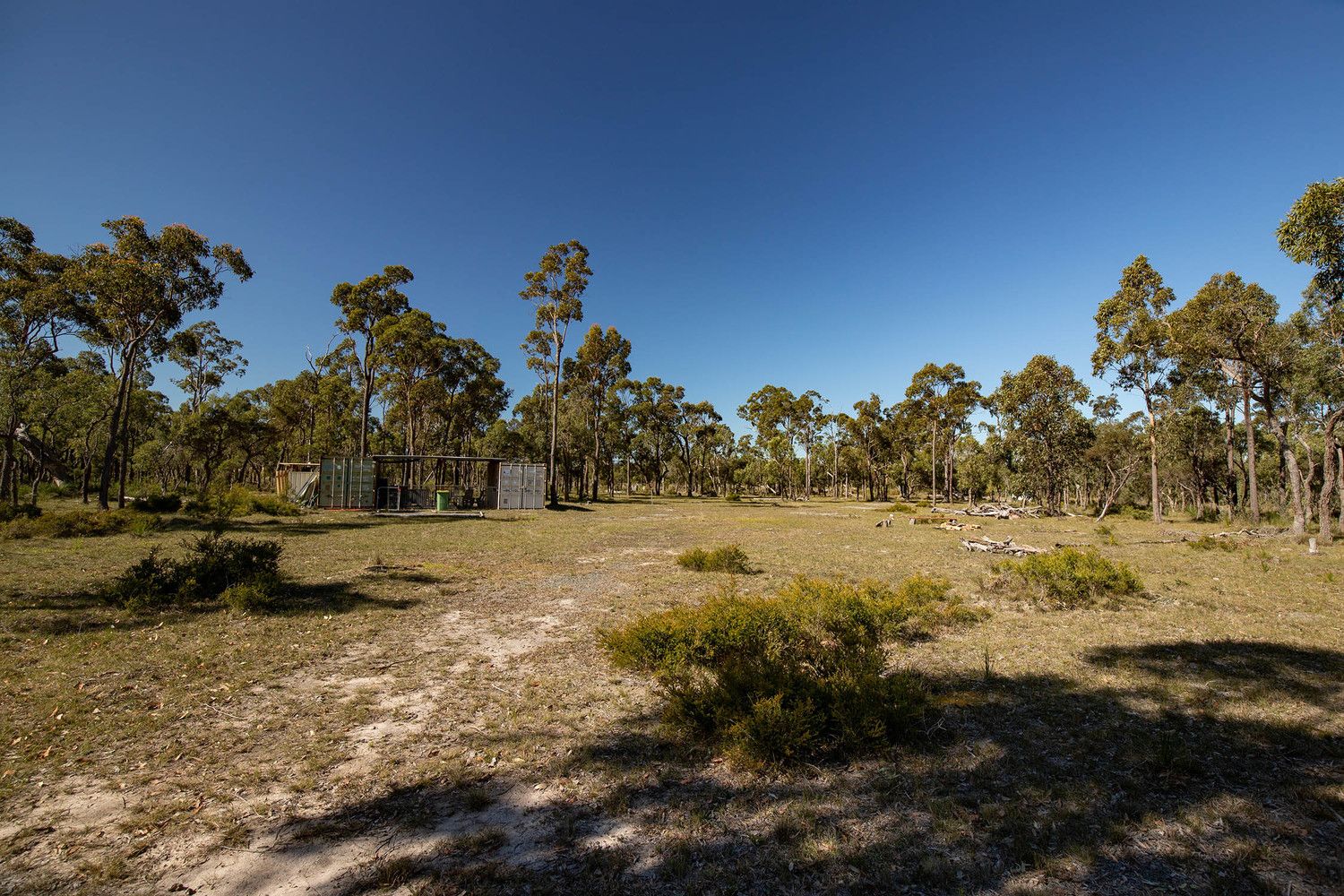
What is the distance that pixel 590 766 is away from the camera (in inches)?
175

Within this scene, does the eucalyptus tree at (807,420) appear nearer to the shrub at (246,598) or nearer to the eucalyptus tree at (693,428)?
the eucalyptus tree at (693,428)

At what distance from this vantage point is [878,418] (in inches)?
2726

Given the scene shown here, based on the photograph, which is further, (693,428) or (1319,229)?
(693,428)

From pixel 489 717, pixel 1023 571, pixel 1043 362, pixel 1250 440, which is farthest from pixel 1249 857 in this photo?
pixel 1043 362

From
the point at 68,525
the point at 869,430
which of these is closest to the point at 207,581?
the point at 68,525

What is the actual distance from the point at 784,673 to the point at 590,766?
6.52ft

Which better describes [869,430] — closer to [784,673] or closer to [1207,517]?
[1207,517]

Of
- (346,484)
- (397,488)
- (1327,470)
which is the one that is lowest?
(397,488)

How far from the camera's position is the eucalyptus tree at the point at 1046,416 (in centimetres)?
4112

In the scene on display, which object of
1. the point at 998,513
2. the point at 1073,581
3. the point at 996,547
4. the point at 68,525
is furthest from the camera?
the point at 998,513

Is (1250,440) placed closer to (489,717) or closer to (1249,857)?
(1249,857)

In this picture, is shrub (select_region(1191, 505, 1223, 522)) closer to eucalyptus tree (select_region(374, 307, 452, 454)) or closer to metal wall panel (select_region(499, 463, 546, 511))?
metal wall panel (select_region(499, 463, 546, 511))

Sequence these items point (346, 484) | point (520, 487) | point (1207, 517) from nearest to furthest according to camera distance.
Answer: point (346, 484) < point (1207, 517) < point (520, 487)

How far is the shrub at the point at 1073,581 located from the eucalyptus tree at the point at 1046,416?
36834mm
